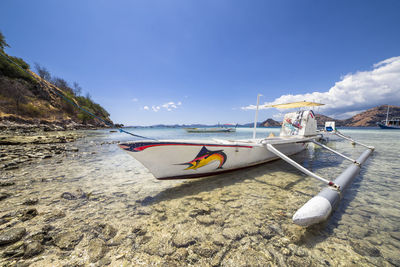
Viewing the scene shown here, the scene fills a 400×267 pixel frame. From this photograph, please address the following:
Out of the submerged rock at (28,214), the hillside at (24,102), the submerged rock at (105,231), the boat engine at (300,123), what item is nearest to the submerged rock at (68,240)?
the submerged rock at (105,231)

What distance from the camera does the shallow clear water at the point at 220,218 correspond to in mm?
1739

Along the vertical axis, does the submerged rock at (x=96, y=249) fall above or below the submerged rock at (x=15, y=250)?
below

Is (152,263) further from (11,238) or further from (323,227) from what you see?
(323,227)

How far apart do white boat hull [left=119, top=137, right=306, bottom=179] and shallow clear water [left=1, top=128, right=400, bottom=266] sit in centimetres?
44

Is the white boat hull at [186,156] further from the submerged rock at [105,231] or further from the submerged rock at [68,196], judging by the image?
the submerged rock at [68,196]

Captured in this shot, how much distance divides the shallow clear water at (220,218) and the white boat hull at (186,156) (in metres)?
0.44

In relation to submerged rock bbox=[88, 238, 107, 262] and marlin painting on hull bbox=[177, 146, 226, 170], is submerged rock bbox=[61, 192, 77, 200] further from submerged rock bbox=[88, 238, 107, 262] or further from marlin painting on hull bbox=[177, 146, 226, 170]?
marlin painting on hull bbox=[177, 146, 226, 170]

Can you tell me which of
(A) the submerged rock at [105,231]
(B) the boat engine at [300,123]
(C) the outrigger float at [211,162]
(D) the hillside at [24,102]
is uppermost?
(D) the hillside at [24,102]

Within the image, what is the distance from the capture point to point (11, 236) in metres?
1.82

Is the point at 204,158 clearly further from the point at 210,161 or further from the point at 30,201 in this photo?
the point at 30,201

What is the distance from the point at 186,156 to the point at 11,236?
9.47 ft

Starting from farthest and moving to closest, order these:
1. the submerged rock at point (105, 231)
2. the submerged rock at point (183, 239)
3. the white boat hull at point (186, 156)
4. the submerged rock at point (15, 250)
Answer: the white boat hull at point (186, 156) < the submerged rock at point (105, 231) < the submerged rock at point (183, 239) < the submerged rock at point (15, 250)

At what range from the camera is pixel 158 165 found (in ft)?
10.9

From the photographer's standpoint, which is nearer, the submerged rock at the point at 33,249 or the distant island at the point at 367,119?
the submerged rock at the point at 33,249
